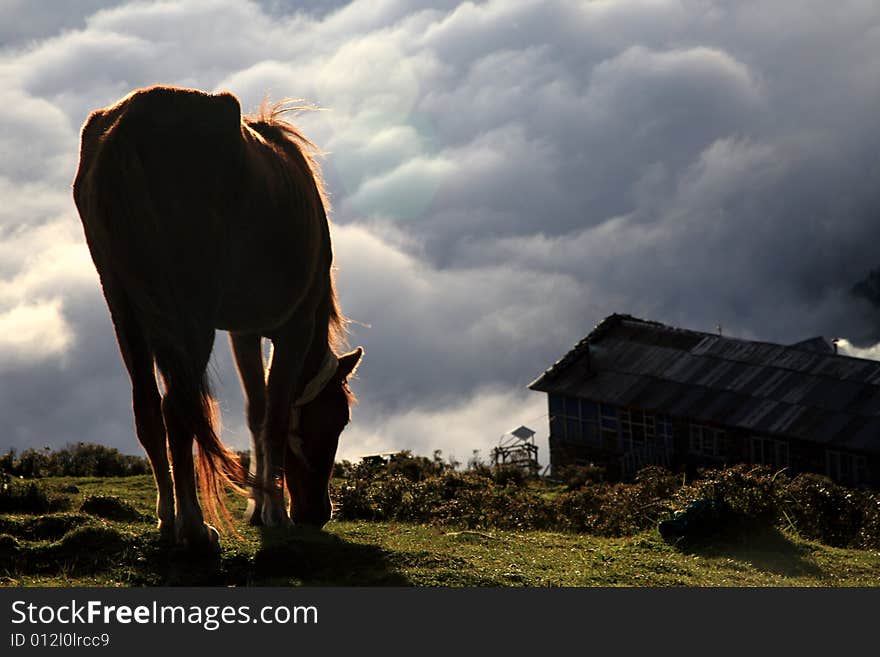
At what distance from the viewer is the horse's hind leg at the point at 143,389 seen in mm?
8352

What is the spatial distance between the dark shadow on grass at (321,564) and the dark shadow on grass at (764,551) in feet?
13.3

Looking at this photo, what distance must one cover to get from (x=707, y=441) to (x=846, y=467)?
5628mm

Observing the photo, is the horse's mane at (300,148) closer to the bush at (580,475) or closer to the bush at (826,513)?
the bush at (826,513)

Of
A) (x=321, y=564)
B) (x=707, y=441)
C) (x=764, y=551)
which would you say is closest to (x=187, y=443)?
(x=321, y=564)

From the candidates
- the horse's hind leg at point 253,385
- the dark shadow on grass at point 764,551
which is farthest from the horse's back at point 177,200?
the dark shadow on grass at point 764,551

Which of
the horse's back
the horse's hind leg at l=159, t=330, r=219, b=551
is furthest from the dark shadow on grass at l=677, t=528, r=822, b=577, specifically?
the horse's back

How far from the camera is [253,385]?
36.5 feet

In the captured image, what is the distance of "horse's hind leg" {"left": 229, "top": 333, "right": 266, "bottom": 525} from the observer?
10.7 m

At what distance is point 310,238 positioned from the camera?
9969 mm

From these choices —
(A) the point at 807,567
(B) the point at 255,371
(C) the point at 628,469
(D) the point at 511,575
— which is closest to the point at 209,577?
(D) the point at 511,575

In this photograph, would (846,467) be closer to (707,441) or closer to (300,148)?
(707,441)

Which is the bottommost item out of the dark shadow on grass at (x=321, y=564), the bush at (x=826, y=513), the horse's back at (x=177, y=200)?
the dark shadow on grass at (x=321, y=564)

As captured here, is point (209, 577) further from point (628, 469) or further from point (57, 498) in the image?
point (628, 469)

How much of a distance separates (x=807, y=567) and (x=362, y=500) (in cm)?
603
